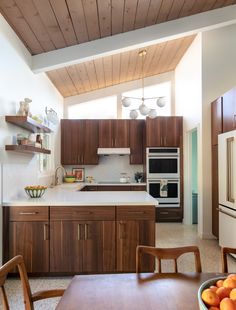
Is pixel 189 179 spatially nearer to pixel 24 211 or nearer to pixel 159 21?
pixel 159 21

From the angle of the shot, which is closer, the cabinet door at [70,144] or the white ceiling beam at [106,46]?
the white ceiling beam at [106,46]

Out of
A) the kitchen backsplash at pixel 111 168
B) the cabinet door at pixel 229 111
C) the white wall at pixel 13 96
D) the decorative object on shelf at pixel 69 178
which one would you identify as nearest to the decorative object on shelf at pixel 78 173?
the kitchen backsplash at pixel 111 168

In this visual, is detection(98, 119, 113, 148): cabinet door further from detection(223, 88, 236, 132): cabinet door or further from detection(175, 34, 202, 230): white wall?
detection(223, 88, 236, 132): cabinet door

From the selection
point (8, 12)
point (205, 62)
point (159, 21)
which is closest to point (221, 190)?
point (205, 62)

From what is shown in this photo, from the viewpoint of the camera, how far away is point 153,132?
586 centimetres

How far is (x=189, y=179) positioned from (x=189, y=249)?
4.15 m

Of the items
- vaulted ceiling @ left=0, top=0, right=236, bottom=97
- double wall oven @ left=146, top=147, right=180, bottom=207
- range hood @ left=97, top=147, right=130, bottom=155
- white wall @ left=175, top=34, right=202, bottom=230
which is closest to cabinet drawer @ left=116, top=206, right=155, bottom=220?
vaulted ceiling @ left=0, top=0, right=236, bottom=97

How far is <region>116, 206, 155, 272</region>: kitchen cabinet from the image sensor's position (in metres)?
2.93

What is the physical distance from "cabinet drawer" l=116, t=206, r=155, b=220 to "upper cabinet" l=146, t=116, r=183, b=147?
2.99 m

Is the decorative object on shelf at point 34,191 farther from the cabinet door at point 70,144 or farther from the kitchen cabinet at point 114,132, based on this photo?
the kitchen cabinet at point 114,132

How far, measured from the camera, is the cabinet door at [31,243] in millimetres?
2926

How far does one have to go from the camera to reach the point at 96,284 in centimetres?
131

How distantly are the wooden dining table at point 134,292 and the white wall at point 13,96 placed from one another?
200 centimetres

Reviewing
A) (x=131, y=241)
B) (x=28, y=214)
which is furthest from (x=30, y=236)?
(x=131, y=241)
